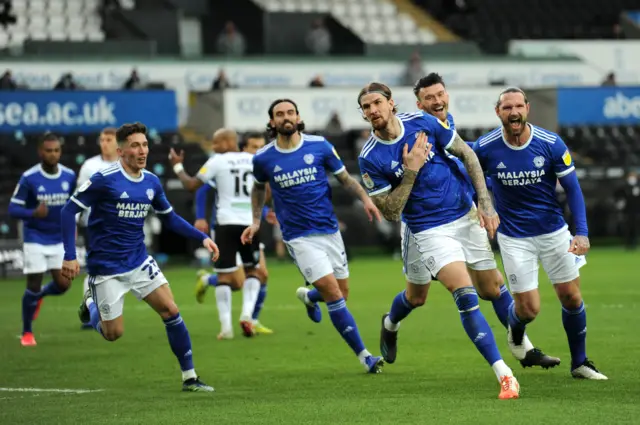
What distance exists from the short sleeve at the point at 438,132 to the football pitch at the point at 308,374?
1.94 meters

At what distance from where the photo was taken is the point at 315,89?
3259cm

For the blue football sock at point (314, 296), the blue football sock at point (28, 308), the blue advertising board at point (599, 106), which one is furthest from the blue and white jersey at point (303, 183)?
the blue advertising board at point (599, 106)

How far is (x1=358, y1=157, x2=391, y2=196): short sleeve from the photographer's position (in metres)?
10.3

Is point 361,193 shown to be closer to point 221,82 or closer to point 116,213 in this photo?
point 116,213

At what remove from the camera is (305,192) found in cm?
1227

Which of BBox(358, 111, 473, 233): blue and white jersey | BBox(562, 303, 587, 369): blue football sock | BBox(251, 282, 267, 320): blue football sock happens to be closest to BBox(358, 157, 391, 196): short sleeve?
BBox(358, 111, 473, 233): blue and white jersey

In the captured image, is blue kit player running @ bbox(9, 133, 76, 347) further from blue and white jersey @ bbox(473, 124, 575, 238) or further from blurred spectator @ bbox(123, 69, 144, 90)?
blurred spectator @ bbox(123, 69, 144, 90)

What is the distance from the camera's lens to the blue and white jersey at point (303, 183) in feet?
40.0

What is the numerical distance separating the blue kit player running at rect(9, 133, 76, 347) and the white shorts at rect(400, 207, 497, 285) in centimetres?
558

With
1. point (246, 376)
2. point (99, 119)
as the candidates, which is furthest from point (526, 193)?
point (99, 119)

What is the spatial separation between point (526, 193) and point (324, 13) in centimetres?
2904

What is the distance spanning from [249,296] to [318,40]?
22.4 metres

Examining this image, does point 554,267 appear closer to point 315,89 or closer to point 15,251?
point 15,251

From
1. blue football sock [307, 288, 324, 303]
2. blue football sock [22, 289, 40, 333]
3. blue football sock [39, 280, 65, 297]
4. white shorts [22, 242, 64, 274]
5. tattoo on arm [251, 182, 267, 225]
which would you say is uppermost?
tattoo on arm [251, 182, 267, 225]
